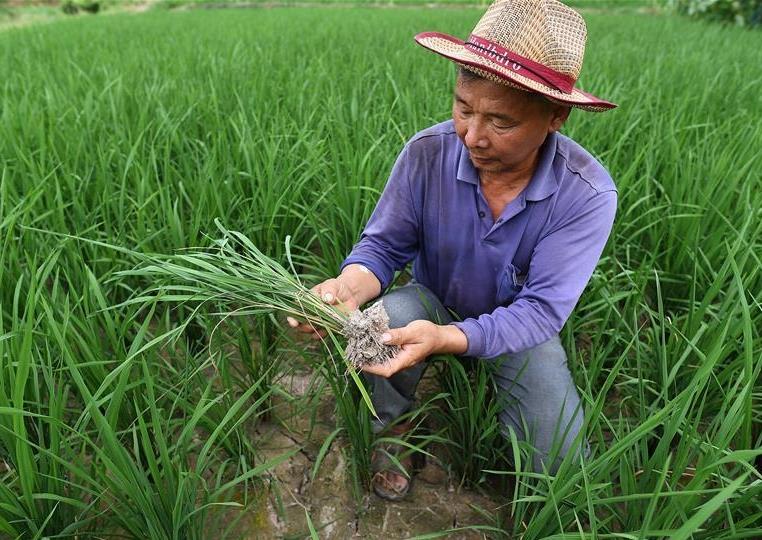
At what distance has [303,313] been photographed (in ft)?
3.41

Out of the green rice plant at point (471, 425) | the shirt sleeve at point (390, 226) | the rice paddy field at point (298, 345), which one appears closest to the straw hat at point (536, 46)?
the shirt sleeve at point (390, 226)

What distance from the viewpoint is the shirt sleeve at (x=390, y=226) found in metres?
1.24

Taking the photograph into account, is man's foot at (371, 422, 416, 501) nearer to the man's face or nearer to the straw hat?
the man's face

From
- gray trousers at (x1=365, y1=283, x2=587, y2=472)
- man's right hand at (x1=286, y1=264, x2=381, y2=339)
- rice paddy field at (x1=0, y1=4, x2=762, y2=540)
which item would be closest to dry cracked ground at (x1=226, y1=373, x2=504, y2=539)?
rice paddy field at (x1=0, y1=4, x2=762, y2=540)

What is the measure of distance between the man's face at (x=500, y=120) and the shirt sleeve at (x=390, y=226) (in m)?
0.22

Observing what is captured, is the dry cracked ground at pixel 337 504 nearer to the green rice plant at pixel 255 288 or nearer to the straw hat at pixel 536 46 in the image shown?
the green rice plant at pixel 255 288

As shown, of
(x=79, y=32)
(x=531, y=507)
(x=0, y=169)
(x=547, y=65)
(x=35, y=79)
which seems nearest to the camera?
(x=547, y=65)

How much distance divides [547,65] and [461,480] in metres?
0.89

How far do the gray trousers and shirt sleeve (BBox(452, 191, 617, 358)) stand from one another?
9cm

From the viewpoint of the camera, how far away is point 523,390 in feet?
3.90

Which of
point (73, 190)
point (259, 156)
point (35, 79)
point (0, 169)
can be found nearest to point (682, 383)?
point (259, 156)

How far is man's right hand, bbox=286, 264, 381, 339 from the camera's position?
1.10m

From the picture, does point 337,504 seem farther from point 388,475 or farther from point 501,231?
point 501,231

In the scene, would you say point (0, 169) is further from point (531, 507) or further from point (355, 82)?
point (531, 507)
